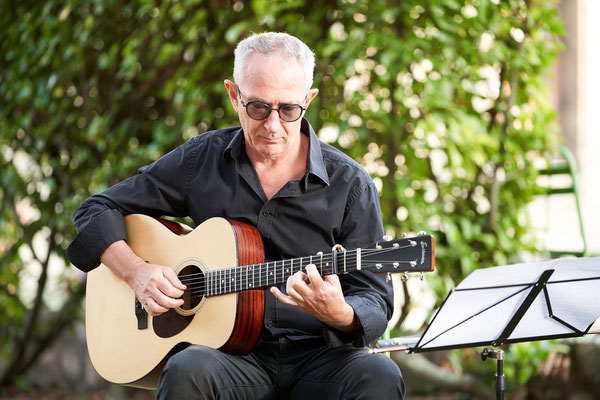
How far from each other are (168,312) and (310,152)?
0.68m

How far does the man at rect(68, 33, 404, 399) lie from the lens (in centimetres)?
214

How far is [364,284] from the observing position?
2354 mm

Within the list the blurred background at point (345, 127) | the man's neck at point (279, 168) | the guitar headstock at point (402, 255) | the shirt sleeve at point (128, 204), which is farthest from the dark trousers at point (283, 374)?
the blurred background at point (345, 127)

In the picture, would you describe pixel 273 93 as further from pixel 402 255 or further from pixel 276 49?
pixel 402 255

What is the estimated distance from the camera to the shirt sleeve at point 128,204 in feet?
8.59

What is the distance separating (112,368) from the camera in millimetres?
2600

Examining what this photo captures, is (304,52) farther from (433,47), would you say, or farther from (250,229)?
(433,47)

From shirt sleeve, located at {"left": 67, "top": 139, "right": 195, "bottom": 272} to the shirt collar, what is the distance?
0.57ft

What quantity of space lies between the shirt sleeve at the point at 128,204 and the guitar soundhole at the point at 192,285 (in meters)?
0.27

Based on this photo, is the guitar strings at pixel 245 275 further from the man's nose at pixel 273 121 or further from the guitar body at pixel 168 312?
the man's nose at pixel 273 121

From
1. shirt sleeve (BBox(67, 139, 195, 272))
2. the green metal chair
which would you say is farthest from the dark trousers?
the green metal chair

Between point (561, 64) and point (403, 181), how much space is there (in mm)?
3337

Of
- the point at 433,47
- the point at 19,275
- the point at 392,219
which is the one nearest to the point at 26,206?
the point at 19,275

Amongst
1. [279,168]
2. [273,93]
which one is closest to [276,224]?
[279,168]
